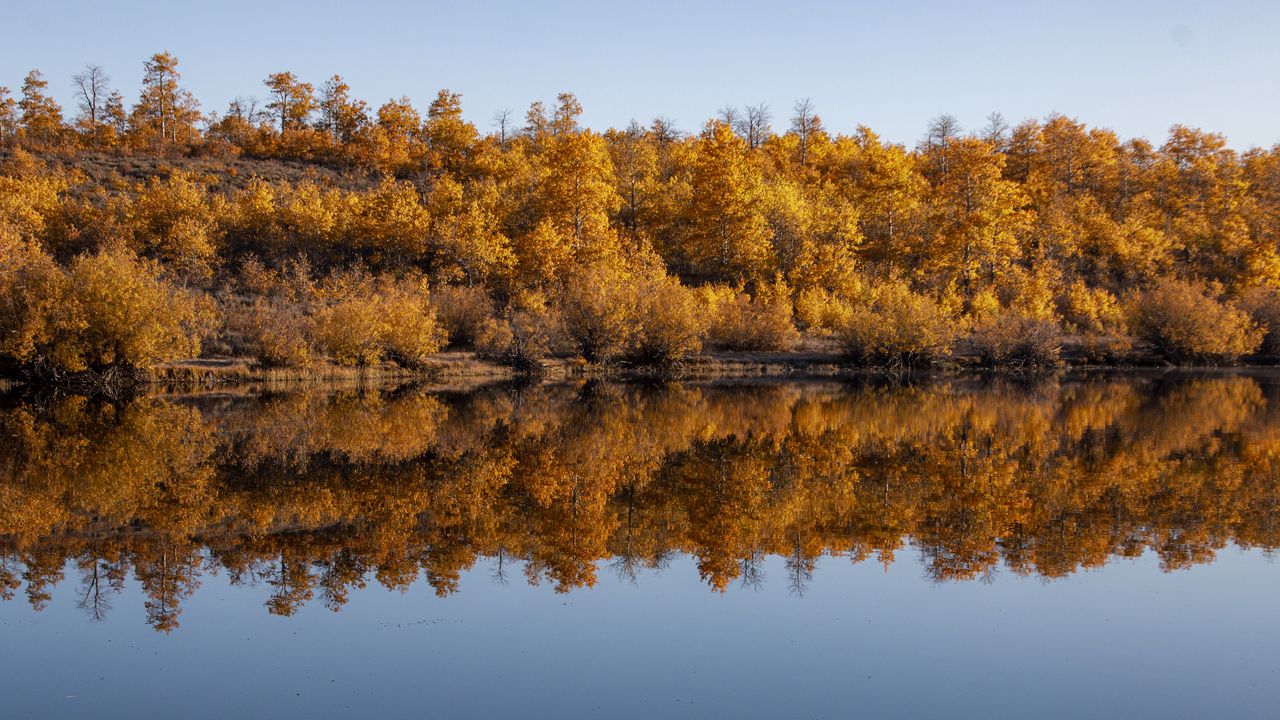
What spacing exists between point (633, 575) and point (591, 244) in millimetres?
40957

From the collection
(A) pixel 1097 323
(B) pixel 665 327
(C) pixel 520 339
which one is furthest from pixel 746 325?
(A) pixel 1097 323

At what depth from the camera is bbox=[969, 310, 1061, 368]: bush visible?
45188mm

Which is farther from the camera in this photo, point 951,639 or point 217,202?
point 217,202

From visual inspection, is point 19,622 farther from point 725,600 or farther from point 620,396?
point 620,396

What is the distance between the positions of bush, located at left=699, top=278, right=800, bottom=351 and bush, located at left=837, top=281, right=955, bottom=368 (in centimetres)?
303

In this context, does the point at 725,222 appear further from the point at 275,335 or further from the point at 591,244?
the point at 275,335

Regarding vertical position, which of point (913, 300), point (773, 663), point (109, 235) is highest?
point (109, 235)

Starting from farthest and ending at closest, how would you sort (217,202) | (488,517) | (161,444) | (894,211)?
(894,211) → (217,202) → (161,444) → (488,517)

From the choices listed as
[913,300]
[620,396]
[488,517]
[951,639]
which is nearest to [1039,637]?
[951,639]

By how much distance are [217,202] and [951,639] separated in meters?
52.8

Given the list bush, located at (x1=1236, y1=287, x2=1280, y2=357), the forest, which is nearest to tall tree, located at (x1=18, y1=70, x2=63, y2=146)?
the forest

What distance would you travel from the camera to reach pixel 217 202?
53.0 metres

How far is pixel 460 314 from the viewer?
140 ft

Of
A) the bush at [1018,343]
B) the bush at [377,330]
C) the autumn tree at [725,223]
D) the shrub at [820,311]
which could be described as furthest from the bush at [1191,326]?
the bush at [377,330]
